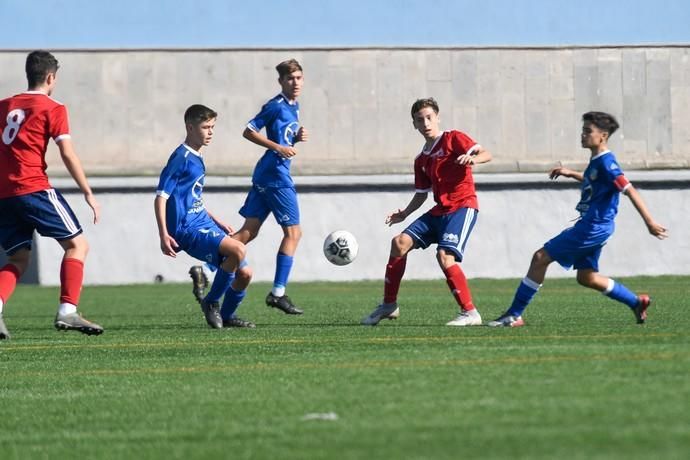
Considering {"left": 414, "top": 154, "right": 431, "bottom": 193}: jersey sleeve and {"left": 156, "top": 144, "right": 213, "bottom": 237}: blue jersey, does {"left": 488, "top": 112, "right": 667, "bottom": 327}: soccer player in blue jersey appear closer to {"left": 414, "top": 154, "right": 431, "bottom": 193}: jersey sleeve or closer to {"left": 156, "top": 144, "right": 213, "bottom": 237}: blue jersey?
{"left": 414, "top": 154, "right": 431, "bottom": 193}: jersey sleeve

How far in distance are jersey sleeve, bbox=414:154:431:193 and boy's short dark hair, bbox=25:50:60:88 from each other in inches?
121

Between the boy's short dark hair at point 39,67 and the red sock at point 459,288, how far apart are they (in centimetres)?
340

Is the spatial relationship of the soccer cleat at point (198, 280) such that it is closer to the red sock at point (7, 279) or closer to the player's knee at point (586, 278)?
the red sock at point (7, 279)

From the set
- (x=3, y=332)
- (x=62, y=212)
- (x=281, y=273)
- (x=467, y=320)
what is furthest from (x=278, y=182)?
(x=3, y=332)

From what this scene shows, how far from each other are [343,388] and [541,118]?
20107 millimetres

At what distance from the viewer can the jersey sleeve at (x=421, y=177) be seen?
457 inches

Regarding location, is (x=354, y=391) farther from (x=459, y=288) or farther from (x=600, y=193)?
(x=459, y=288)

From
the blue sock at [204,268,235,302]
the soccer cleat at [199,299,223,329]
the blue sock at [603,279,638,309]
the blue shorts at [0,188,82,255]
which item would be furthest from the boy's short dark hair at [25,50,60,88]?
the blue sock at [603,279,638,309]

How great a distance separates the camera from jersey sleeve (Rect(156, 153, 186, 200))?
11.2 meters

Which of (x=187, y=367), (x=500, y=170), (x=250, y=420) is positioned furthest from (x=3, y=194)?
(x=500, y=170)

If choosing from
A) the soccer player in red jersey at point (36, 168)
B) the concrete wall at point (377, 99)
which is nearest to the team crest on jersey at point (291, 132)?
the soccer player in red jersey at point (36, 168)

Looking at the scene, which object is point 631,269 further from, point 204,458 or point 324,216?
point 204,458

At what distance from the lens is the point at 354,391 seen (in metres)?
6.58

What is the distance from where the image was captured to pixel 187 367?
26.5 ft
